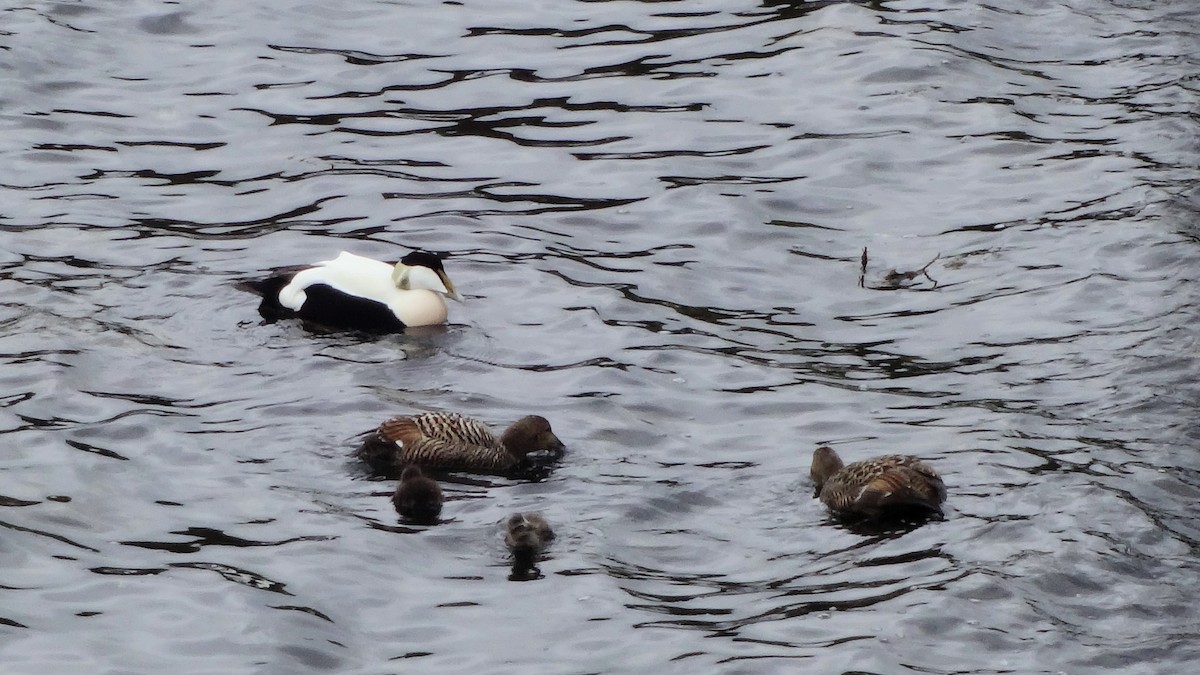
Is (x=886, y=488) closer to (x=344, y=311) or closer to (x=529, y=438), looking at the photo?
(x=529, y=438)

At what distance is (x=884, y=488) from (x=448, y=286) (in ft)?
14.5

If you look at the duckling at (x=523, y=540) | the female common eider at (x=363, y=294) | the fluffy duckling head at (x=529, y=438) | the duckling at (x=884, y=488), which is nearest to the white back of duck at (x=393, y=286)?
the female common eider at (x=363, y=294)

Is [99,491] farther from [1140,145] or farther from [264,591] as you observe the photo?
[1140,145]

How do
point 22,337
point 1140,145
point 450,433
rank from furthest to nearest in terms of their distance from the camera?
point 1140,145, point 22,337, point 450,433

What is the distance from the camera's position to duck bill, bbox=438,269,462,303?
13242 millimetres

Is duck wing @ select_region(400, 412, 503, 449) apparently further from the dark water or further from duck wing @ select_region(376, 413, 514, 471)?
the dark water

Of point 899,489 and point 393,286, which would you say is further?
point 393,286

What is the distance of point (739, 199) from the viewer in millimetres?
15508

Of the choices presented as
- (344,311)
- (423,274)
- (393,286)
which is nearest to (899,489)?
(423,274)

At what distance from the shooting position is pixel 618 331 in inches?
515

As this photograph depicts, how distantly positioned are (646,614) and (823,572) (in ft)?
3.07

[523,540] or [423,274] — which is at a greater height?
[423,274]

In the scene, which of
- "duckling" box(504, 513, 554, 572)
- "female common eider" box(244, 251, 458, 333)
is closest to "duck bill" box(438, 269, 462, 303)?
"female common eider" box(244, 251, 458, 333)

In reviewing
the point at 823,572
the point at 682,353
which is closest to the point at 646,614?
the point at 823,572
